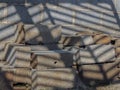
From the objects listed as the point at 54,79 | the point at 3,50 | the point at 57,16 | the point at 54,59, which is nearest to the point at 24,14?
the point at 57,16

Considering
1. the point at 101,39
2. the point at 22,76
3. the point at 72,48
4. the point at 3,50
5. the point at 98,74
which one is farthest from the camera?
the point at 3,50

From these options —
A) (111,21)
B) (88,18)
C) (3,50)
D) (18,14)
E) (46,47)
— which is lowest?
(3,50)

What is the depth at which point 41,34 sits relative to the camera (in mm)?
7617

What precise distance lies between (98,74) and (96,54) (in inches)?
18.5

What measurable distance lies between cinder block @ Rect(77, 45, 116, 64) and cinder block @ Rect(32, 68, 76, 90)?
110 centimetres

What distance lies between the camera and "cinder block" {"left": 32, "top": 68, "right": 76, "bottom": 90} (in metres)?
5.92

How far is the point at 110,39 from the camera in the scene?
8.31 m

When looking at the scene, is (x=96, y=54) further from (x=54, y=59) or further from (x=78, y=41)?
(x=54, y=59)

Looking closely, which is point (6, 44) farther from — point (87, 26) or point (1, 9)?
point (87, 26)

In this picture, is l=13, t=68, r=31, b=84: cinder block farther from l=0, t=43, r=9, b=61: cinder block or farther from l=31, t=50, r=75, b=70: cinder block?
l=0, t=43, r=9, b=61: cinder block

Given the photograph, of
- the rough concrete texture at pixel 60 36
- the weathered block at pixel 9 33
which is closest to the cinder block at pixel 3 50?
the rough concrete texture at pixel 60 36

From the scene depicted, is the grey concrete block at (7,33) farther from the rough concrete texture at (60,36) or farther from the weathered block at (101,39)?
the weathered block at (101,39)

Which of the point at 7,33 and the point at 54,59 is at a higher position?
the point at 54,59

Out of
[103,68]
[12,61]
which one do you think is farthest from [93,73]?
[12,61]
